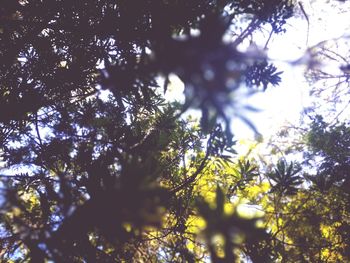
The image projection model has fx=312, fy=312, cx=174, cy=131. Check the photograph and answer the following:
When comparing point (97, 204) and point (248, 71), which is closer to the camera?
point (97, 204)

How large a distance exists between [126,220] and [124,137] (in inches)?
129

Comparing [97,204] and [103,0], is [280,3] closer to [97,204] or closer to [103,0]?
[103,0]

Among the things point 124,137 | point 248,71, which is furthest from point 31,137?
point 248,71

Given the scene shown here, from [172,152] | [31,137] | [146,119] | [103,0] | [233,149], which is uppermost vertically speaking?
[103,0]

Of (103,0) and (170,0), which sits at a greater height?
(103,0)

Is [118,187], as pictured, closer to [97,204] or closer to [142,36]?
[97,204]

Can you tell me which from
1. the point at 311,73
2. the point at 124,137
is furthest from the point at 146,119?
the point at 311,73

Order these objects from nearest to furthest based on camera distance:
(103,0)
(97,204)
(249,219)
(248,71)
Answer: (249,219) → (97,204) → (248,71) → (103,0)

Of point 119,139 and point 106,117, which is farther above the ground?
point 106,117

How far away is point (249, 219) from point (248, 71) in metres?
2.74

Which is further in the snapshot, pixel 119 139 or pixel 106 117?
pixel 106 117

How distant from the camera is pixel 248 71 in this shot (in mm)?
3928

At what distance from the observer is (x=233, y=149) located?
4840mm

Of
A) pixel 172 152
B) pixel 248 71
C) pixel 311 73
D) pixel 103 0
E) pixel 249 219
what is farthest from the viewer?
pixel 311 73
